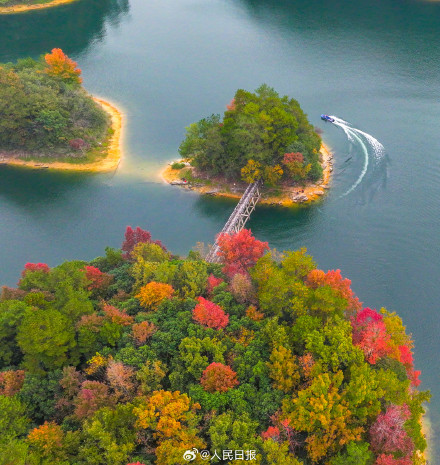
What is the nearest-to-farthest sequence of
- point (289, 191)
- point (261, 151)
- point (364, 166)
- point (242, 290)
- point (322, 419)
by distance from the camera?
point (322, 419)
point (242, 290)
point (261, 151)
point (289, 191)
point (364, 166)

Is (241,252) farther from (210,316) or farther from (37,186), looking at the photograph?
(37,186)

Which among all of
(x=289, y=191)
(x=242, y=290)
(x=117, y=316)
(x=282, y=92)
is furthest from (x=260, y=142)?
(x=117, y=316)

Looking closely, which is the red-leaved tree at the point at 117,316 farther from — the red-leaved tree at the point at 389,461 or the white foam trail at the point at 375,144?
the white foam trail at the point at 375,144

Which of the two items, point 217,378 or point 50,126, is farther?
point 50,126

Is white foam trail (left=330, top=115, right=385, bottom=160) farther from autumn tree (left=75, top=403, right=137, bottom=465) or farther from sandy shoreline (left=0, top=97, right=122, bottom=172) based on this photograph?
autumn tree (left=75, top=403, right=137, bottom=465)

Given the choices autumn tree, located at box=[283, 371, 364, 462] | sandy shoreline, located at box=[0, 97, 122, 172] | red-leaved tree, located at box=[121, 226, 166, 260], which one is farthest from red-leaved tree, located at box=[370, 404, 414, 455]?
sandy shoreline, located at box=[0, 97, 122, 172]

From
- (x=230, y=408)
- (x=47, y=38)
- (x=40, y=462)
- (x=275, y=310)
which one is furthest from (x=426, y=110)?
(x=47, y=38)

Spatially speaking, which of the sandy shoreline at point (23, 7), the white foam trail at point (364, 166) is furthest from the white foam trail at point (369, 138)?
the sandy shoreline at point (23, 7)

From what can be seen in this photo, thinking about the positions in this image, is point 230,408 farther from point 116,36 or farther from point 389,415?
point 116,36
